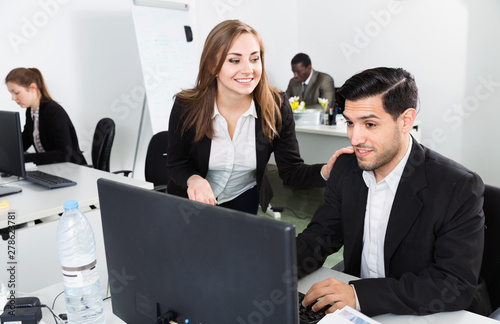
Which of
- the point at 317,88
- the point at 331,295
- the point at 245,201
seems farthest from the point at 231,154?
the point at 317,88

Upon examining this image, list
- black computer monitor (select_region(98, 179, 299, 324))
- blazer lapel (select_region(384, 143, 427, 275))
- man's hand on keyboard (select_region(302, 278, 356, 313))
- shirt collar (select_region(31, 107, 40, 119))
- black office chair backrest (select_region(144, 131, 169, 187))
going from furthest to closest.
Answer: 1. shirt collar (select_region(31, 107, 40, 119))
2. black office chair backrest (select_region(144, 131, 169, 187))
3. blazer lapel (select_region(384, 143, 427, 275))
4. man's hand on keyboard (select_region(302, 278, 356, 313))
5. black computer monitor (select_region(98, 179, 299, 324))

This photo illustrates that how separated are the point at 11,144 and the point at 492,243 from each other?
6.44ft

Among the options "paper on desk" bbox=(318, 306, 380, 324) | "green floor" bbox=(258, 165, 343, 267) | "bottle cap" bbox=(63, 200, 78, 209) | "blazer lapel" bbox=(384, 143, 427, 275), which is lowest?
"green floor" bbox=(258, 165, 343, 267)

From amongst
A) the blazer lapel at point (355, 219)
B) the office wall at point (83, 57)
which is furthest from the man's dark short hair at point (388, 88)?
the office wall at point (83, 57)

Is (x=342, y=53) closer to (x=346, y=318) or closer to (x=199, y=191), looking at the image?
(x=199, y=191)

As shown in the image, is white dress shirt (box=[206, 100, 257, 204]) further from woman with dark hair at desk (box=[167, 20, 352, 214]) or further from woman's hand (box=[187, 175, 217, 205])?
woman's hand (box=[187, 175, 217, 205])

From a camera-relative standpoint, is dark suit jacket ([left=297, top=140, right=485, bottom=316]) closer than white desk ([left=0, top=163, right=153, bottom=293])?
Yes

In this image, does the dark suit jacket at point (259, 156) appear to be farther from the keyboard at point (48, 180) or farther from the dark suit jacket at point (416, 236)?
the keyboard at point (48, 180)

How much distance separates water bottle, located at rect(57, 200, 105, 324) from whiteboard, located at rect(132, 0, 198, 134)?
284 centimetres

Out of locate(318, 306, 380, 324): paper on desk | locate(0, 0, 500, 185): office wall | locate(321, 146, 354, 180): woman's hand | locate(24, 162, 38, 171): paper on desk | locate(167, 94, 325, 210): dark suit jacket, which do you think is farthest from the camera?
locate(0, 0, 500, 185): office wall

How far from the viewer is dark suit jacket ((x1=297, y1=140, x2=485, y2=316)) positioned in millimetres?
989

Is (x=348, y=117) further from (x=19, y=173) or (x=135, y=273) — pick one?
(x=19, y=173)

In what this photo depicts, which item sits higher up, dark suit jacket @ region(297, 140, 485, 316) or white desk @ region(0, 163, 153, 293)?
dark suit jacket @ region(297, 140, 485, 316)

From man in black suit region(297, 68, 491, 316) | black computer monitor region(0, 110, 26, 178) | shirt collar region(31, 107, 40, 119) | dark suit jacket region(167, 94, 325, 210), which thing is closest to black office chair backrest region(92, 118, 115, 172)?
shirt collar region(31, 107, 40, 119)
